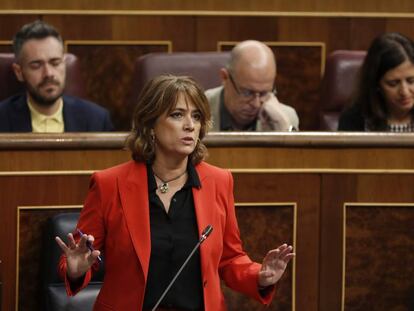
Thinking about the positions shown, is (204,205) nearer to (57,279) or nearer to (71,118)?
(57,279)

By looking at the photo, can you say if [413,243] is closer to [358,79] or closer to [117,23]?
[358,79]

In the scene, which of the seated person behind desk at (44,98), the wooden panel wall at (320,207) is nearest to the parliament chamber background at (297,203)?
the wooden panel wall at (320,207)

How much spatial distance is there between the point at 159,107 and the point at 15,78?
704 mm

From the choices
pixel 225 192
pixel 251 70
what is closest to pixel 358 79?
pixel 251 70

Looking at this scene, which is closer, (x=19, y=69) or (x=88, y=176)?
(x=88, y=176)

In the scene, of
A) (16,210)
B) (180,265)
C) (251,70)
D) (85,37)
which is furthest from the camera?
(85,37)

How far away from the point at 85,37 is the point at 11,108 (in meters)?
0.29

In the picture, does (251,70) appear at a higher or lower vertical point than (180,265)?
higher

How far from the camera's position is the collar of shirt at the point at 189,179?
1.05 meters

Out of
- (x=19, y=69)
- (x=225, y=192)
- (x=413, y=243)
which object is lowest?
(x=413, y=243)

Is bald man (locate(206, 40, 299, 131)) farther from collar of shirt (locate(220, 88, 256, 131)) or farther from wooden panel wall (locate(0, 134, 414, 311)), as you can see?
wooden panel wall (locate(0, 134, 414, 311))

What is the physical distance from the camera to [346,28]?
1.90 m

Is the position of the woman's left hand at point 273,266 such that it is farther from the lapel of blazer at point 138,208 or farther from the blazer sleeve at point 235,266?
the lapel of blazer at point 138,208

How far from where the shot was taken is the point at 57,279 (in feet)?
4.04
